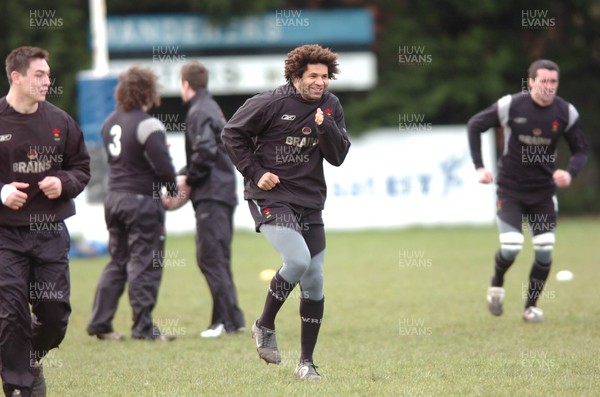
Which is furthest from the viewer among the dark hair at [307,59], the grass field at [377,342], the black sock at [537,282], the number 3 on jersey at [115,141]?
the black sock at [537,282]

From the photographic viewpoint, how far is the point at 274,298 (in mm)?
7258

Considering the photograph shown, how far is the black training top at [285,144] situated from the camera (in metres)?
7.27

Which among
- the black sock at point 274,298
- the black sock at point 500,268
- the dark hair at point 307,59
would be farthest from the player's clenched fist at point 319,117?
the black sock at point 500,268

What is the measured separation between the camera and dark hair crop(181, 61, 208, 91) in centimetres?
1001

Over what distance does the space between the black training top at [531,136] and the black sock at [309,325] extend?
3.30 metres

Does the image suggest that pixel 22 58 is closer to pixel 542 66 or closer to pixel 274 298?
pixel 274 298

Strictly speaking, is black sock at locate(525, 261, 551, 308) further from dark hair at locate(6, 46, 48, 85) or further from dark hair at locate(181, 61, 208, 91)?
dark hair at locate(6, 46, 48, 85)

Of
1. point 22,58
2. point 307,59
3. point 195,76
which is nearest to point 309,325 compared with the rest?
Result: point 307,59

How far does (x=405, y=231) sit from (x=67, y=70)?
9.36 m

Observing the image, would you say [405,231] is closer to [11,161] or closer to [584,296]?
[584,296]

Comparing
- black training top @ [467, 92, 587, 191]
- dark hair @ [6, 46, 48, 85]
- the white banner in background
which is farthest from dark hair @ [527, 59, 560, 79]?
the white banner in background

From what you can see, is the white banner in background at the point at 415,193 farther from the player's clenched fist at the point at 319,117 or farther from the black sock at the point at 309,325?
the player's clenched fist at the point at 319,117

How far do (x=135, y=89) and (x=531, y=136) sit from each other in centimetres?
367

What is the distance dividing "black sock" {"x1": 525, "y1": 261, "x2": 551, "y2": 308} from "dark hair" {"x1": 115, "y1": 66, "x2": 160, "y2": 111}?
157 inches
